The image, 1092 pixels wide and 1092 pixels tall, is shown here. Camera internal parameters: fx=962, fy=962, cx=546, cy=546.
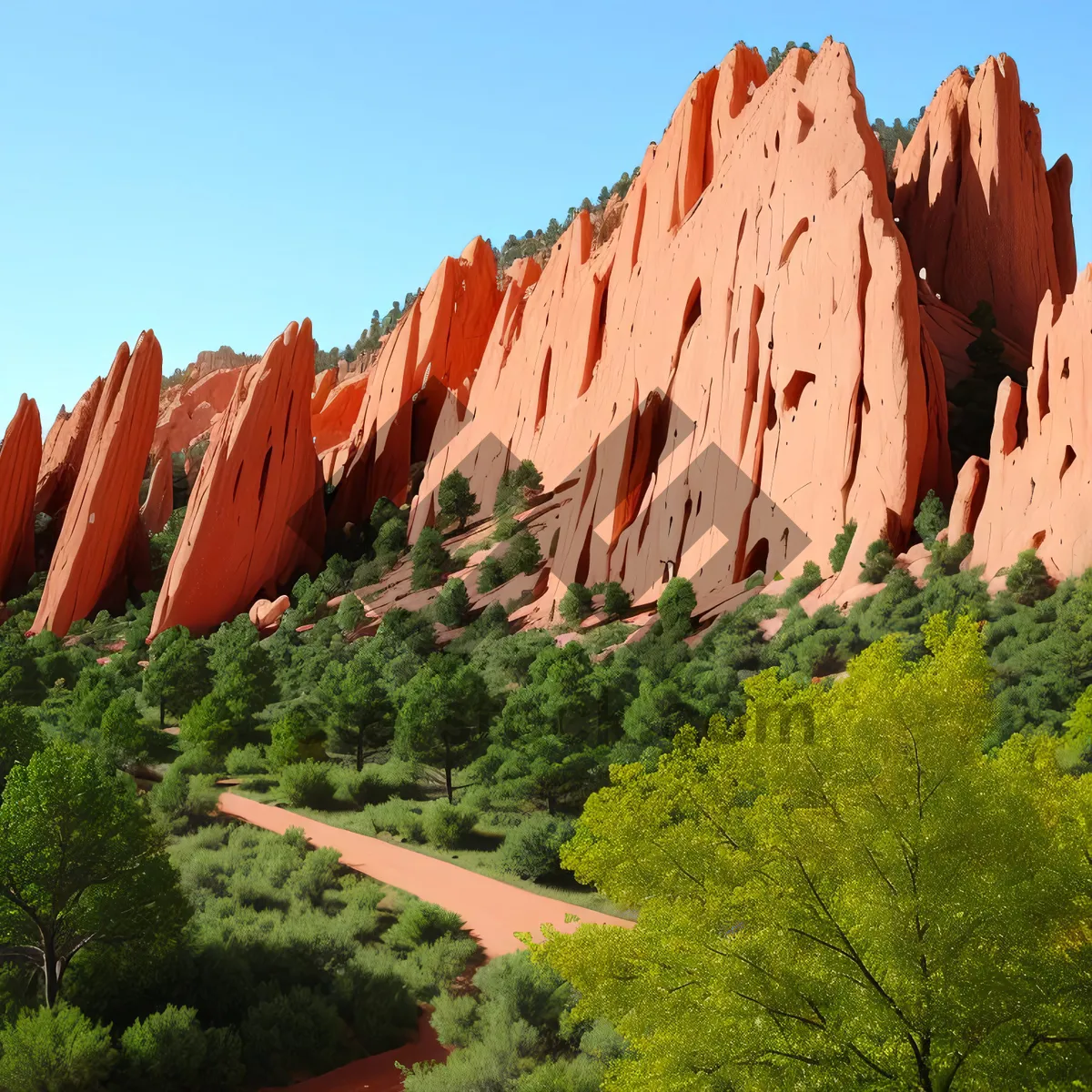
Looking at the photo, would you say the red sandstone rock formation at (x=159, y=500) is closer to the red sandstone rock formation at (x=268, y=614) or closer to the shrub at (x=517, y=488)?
the red sandstone rock formation at (x=268, y=614)

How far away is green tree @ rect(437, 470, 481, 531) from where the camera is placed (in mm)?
49688

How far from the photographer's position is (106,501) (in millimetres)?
50438

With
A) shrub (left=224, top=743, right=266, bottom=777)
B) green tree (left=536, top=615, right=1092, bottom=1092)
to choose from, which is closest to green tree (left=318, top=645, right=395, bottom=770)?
shrub (left=224, top=743, right=266, bottom=777)

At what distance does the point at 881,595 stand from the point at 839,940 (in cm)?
2005

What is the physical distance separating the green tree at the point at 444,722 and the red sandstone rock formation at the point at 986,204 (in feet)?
90.8

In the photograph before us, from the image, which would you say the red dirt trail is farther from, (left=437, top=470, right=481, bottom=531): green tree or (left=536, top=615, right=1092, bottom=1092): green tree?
(left=437, top=470, right=481, bottom=531): green tree

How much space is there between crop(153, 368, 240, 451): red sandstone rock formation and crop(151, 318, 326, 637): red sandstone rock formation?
3613cm

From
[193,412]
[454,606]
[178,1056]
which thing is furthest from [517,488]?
[193,412]

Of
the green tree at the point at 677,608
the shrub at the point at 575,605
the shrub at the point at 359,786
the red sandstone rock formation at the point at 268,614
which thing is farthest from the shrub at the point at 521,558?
the shrub at the point at 359,786

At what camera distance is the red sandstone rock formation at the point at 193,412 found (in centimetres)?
8595

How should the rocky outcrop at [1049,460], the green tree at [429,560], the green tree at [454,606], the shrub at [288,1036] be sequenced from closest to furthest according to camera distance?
1. the shrub at [288,1036]
2. the rocky outcrop at [1049,460]
3. the green tree at [454,606]
4. the green tree at [429,560]

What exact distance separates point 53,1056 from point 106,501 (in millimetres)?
43073

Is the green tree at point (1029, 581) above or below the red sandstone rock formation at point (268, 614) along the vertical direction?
below

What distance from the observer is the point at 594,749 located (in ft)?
80.1
